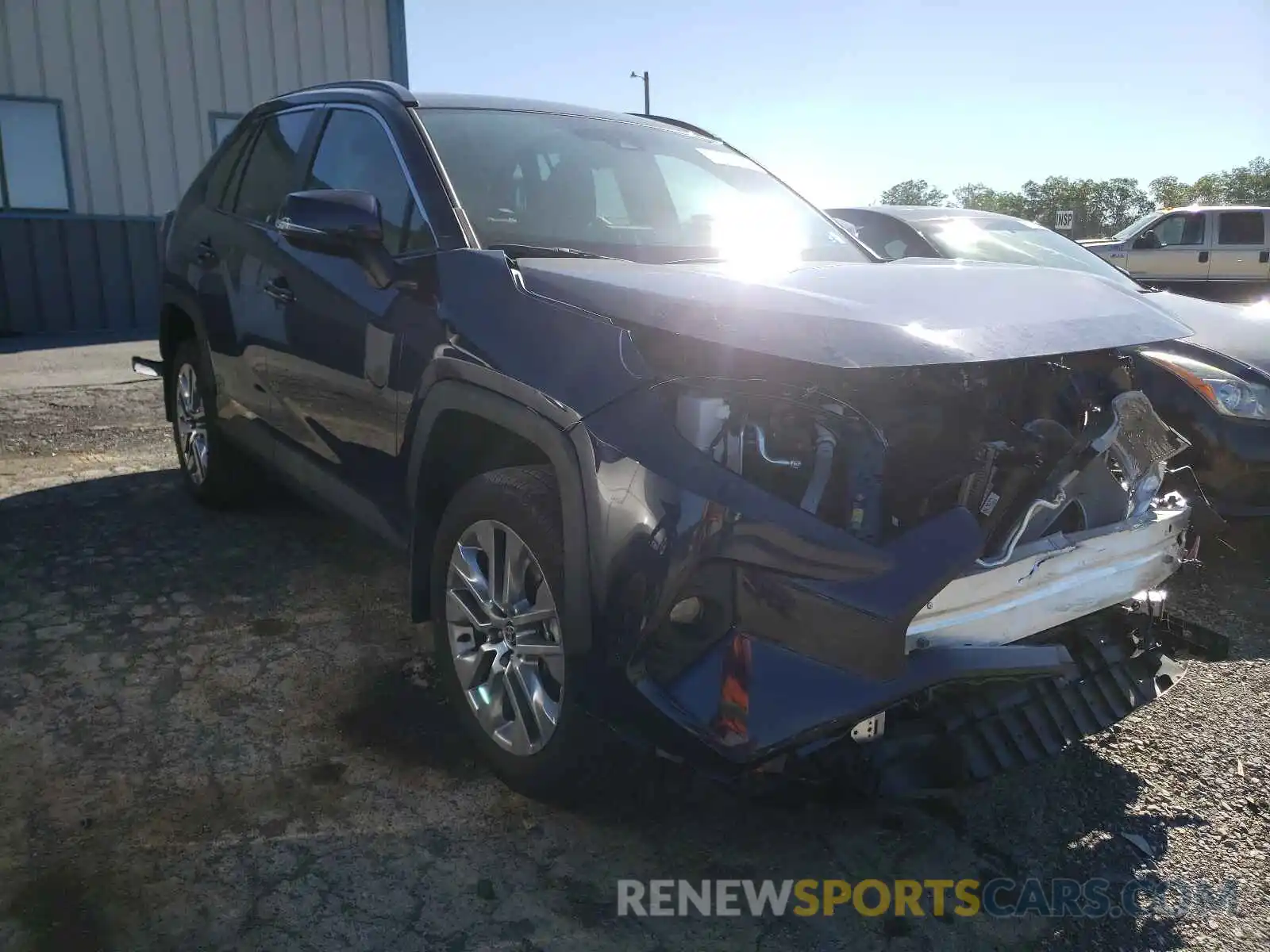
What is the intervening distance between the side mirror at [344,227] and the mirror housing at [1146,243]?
13.3 metres

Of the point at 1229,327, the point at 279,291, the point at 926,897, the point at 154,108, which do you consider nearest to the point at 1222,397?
the point at 1229,327

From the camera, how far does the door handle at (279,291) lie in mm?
3426

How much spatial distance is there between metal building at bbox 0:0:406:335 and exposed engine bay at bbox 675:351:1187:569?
12904mm

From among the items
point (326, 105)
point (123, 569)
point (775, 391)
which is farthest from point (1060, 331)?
point (123, 569)

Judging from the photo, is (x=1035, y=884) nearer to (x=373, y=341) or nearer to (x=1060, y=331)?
(x=1060, y=331)

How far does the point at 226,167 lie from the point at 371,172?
162 centimetres

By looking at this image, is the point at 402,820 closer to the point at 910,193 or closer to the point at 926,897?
the point at 926,897

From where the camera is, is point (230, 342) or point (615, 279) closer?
point (615, 279)

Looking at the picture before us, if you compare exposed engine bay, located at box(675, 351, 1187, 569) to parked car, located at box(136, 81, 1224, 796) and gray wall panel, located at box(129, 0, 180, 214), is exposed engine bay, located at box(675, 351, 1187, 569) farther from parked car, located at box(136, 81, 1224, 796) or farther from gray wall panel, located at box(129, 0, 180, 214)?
gray wall panel, located at box(129, 0, 180, 214)

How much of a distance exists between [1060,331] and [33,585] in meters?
3.76

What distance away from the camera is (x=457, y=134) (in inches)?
121

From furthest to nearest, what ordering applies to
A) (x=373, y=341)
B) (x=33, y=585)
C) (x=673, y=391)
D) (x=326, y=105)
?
(x=33, y=585), (x=326, y=105), (x=373, y=341), (x=673, y=391)

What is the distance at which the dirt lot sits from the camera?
83.0 inches

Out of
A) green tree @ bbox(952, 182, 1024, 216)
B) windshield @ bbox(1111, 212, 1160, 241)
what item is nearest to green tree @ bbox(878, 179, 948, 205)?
green tree @ bbox(952, 182, 1024, 216)
